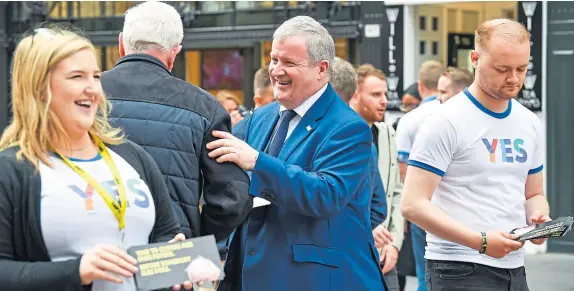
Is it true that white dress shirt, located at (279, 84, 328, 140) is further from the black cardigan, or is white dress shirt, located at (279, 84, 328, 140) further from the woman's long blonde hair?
the black cardigan

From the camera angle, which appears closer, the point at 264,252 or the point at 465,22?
the point at 264,252

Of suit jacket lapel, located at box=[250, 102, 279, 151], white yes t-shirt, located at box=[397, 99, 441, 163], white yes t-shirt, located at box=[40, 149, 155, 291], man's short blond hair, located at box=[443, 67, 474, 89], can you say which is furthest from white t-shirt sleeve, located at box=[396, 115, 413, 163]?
white yes t-shirt, located at box=[40, 149, 155, 291]

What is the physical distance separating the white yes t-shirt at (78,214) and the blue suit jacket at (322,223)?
1142 millimetres

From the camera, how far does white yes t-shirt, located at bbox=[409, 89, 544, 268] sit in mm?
5074

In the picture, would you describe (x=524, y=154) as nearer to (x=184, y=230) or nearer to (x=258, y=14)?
(x=184, y=230)

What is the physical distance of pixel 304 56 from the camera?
4.80 metres

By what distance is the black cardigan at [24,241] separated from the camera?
3365mm

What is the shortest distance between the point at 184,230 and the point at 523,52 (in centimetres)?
175

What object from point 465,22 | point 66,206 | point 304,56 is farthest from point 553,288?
point 66,206

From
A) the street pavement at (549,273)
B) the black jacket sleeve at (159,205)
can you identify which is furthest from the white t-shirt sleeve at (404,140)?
the black jacket sleeve at (159,205)

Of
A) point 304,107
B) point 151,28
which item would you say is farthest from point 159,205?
point 304,107

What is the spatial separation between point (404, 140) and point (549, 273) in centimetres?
479

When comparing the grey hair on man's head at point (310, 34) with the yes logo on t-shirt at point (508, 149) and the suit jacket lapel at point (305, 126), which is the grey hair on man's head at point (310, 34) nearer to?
the suit jacket lapel at point (305, 126)

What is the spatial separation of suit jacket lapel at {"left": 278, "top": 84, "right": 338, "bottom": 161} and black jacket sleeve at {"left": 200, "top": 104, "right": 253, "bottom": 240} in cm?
39
